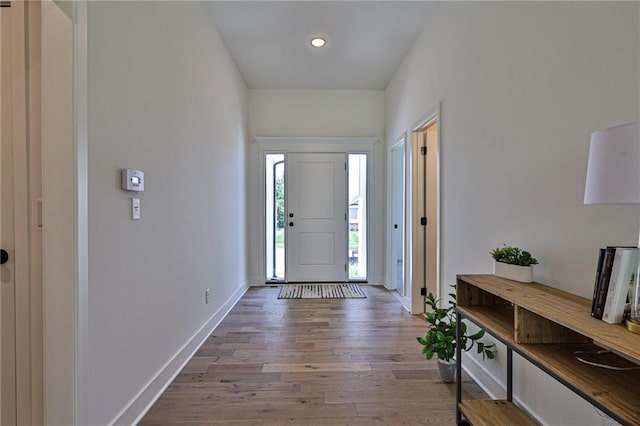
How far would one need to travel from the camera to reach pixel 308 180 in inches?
178

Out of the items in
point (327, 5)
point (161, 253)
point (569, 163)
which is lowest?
point (161, 253)

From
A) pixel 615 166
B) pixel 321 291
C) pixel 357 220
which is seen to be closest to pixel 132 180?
pixel 615 166

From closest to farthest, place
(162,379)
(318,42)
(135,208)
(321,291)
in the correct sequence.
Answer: (135,208) → (162,379) → (318,42) → (321,291)

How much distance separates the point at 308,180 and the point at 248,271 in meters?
1.53

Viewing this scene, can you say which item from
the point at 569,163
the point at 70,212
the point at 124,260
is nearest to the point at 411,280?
the point at 569,163

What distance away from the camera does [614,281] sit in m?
0.90

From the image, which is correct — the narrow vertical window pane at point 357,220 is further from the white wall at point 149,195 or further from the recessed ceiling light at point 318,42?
the white wall at point 149,195

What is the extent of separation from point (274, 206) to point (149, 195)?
2.89 meters

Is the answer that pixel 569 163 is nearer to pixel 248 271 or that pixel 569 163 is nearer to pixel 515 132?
pixel 515 132

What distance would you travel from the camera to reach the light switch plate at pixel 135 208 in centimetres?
155

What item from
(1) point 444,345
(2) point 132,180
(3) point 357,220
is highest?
(2) point 132,180

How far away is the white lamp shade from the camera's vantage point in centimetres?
78

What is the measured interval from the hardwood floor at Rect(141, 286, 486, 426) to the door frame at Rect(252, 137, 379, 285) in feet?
4.80

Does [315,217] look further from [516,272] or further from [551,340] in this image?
[551,340]
